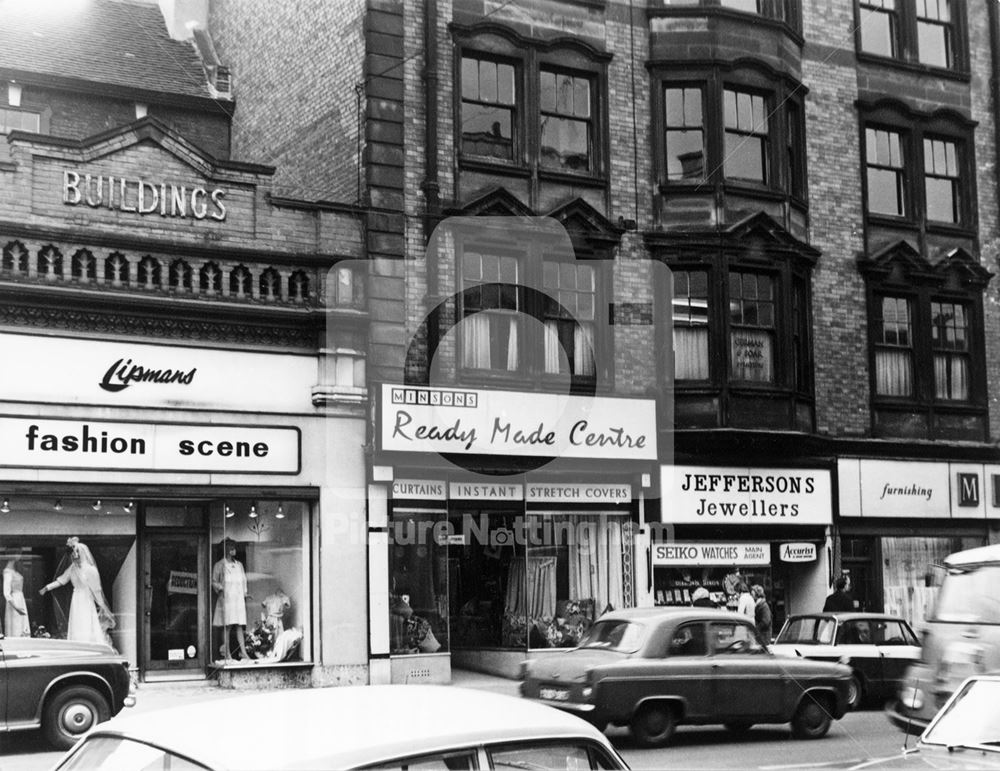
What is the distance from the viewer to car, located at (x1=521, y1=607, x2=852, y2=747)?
1380 centimetres

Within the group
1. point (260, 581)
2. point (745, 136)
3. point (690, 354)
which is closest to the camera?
point (260, 581)

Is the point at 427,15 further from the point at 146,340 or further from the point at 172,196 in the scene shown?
the point at 146,340

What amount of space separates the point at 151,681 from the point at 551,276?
9054 millimetres

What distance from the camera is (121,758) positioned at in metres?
4.64

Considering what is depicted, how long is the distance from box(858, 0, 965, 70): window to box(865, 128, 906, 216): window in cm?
163

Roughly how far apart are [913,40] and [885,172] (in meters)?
2.83

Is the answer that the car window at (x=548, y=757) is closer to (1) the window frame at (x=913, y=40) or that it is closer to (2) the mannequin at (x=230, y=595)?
(2) the mannequin at (x=230, y=595)

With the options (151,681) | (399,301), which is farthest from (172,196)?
(151,681)

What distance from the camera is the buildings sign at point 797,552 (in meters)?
23.5

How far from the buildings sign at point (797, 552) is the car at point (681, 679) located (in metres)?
8.31

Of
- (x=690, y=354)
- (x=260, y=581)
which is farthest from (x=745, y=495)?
(x=260, y=581)

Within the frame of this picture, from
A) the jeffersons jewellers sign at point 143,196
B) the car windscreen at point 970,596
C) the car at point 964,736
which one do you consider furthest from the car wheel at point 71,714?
the car windscreen at point 970,596

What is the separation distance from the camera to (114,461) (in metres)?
17.6

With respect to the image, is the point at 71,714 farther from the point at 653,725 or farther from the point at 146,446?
the point at 653,725
